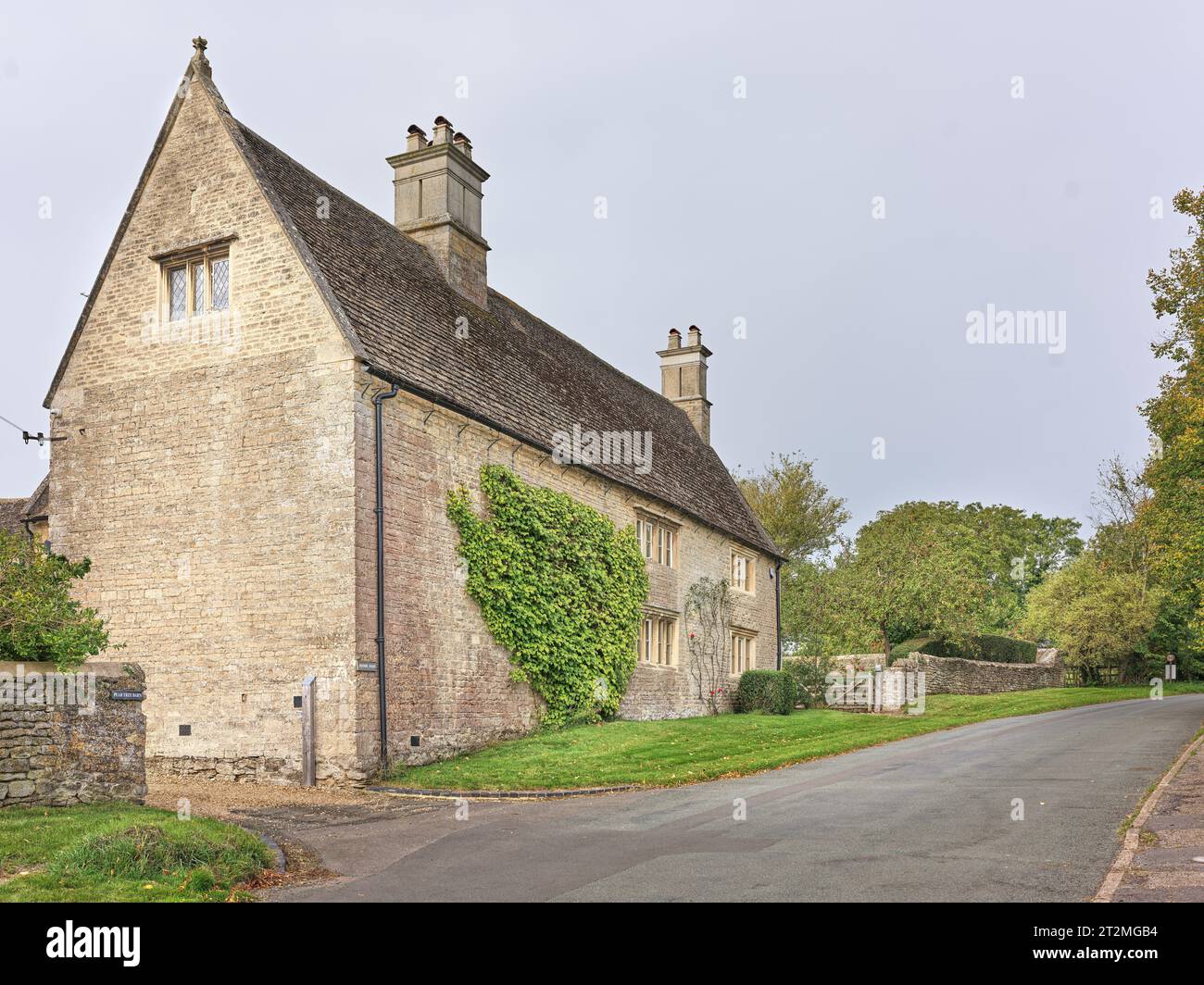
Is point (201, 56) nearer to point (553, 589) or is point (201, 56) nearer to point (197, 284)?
point (197, 284)

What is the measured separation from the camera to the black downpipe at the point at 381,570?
16469mm

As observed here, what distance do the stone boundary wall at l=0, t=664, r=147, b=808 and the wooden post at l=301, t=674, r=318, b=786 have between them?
341cm

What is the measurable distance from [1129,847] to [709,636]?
809 inches

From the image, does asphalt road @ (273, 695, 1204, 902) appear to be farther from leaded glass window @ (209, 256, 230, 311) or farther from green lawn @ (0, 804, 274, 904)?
leaded glass window @ (209, 256, 230, 311)

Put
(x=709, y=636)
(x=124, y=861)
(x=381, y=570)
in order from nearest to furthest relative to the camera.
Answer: (x=124, y=861) → (x=381, y=570) → (x=709, y=636)

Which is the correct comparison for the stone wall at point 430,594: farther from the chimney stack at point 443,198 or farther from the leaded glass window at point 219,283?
the chimney stack at point 443,198

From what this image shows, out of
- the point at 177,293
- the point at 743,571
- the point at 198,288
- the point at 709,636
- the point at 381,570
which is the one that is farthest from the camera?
the point at 743,571

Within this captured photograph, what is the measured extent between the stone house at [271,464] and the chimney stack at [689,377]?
16.4 m

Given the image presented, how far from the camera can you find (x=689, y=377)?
125 ft

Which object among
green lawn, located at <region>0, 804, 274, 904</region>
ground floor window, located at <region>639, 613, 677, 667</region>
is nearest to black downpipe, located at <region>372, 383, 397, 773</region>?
green lawn, located at <region>0, 804, 274, 904</region>

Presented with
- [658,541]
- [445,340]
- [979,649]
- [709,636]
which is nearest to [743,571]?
[709,636]

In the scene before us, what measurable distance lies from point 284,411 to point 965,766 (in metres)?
12.1

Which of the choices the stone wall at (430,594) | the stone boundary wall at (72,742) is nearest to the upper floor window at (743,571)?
the stone wall at (430,594)
